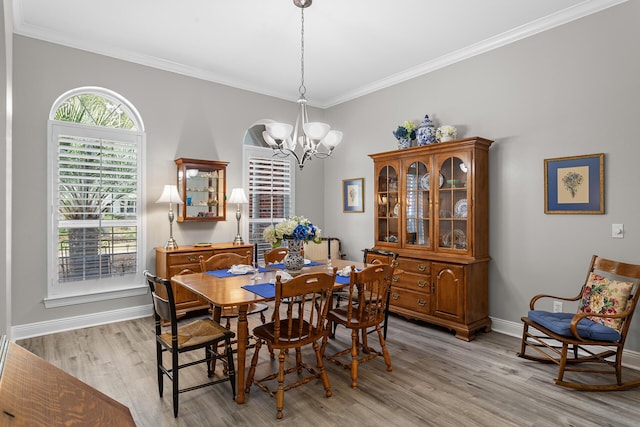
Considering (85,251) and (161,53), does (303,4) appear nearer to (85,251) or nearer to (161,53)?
(161,53)

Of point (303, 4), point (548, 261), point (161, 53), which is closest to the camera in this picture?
point (303, 4)

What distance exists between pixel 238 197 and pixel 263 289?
2488 millimetres

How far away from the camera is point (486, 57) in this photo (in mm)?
4031

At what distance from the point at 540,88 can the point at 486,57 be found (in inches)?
29.2

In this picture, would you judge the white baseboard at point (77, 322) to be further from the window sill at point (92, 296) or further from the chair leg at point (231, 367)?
the chair leg at point (231, 367)

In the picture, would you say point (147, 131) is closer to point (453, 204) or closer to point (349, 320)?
point (349, 320)

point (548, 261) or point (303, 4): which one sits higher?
point (303, 4)

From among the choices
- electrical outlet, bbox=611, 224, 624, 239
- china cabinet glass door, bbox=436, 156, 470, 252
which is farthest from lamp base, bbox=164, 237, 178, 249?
electrical outlet, bbox=611, 224, 624, 239

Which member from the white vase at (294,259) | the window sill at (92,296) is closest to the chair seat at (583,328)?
the white vase at (294,259)

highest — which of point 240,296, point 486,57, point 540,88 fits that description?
point 486,57

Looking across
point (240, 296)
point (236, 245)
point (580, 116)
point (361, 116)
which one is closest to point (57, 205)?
point (236, 245)

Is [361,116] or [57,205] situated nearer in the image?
[57,205]

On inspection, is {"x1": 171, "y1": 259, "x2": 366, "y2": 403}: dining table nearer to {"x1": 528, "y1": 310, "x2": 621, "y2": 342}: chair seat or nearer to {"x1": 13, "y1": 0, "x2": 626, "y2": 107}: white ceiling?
{"x1": 528, "y1": 310, "x2": 621, "y2": 342}: chair seat

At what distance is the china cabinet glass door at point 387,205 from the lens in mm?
4555
